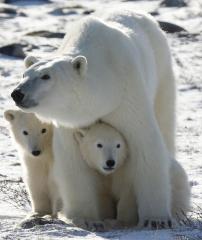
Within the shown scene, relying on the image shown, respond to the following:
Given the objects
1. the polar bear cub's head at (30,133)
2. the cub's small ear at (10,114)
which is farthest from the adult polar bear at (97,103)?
the cub's small ear at (10,114)

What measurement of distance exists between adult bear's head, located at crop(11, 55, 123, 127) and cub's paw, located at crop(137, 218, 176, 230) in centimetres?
87

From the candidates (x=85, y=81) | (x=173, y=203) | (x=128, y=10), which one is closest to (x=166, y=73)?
(x=128, y=10)

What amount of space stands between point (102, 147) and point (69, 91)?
22.9 inches

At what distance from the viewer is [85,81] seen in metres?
5.99

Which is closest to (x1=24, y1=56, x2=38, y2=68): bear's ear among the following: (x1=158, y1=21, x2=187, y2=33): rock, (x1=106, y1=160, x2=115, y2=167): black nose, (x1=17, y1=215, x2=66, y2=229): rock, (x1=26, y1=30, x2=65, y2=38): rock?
(x1=106, y1=160, x2=115, y2=167): black nose

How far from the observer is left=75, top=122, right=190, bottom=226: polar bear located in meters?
6.27

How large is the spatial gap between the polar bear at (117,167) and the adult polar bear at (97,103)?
0.21ft

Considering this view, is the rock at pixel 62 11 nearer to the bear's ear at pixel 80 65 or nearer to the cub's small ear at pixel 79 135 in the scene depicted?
the cub's small ear at pixel 79 135

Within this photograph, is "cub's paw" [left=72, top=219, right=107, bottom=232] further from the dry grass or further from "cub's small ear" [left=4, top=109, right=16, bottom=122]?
"cub's small ear" [left=4, top=109, right=16, bottom=122]

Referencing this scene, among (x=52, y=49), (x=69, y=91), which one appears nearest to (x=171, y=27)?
(x=52, y=49)

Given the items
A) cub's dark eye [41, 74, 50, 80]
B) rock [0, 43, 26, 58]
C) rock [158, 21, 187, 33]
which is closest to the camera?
cub's dark eye [41, 74, 50, 80]

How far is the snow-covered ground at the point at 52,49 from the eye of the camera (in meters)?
5.98

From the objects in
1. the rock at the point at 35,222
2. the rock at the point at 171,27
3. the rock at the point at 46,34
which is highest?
the rock at the point at 35,222

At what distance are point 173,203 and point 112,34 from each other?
139 centimetres
